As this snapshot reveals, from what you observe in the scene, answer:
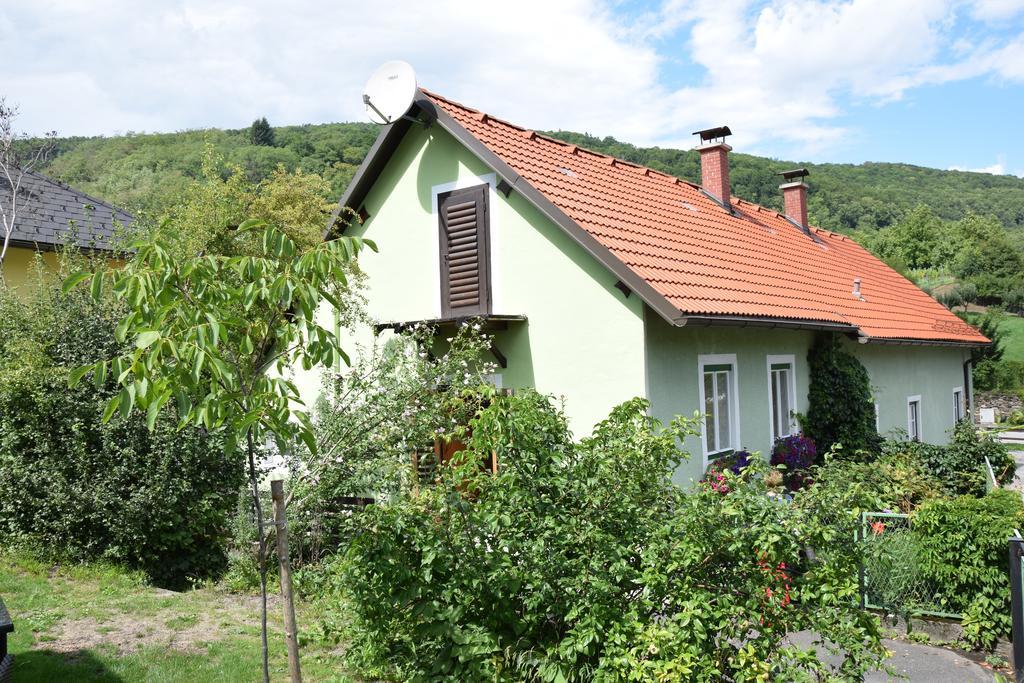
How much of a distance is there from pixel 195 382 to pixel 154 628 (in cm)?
482

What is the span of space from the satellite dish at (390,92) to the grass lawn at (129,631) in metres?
7.09


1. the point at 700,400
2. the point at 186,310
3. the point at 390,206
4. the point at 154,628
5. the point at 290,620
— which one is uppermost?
the point at 390,206

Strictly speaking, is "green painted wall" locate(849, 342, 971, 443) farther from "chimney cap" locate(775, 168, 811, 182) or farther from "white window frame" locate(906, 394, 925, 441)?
"chimney cap" locate(775, 168, 811, 182)

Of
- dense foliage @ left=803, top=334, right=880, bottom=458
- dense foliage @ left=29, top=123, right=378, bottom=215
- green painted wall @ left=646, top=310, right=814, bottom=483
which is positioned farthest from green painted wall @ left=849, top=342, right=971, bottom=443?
dense foliage @ left=29, top=123, right=378, bottom=215

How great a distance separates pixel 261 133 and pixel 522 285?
46868 millimetres

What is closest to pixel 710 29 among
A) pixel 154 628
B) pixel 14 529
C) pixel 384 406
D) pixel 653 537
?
pixel 384 406

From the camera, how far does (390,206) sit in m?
12.4

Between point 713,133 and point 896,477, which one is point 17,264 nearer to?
point 713,133

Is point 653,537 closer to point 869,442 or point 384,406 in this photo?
point 384,406

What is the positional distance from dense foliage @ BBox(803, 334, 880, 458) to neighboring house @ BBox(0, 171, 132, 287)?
13.0 meters

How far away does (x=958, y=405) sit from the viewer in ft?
67.7

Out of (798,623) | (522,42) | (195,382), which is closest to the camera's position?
(195,382)

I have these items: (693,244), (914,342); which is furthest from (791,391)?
(914,342)

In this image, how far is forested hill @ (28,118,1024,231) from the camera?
1371 inches
